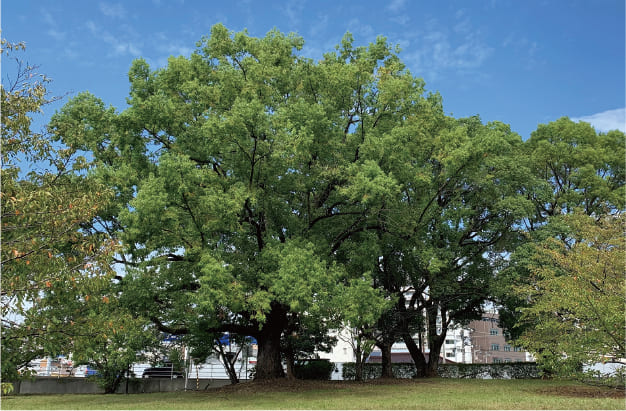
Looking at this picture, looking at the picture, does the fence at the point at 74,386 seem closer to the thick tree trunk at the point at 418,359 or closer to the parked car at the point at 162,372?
the parked car at the point at 162,372

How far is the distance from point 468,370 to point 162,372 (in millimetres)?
19350

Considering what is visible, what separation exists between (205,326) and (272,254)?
4.02 m

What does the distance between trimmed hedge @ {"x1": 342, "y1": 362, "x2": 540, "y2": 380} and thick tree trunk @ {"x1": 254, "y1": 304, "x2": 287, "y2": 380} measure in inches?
523

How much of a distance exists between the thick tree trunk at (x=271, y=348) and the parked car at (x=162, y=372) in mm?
7833

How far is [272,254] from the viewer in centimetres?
1567

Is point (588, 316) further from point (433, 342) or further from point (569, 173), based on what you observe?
point (433, 342)

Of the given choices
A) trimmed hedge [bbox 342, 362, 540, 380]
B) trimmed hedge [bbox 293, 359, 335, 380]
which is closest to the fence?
trimmed hedge [bbox 293, 359, 335, 380]

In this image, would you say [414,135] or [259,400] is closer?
[259,400]

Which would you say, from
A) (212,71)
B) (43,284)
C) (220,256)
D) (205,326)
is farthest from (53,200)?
(212,71)

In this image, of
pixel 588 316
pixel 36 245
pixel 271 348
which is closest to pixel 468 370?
pixel 271 348

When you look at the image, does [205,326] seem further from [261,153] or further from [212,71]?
[212,71]

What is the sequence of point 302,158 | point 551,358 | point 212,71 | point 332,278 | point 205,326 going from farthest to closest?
1. point 212,71
2. point 205,326
3. point 302,158
4. point 332,278
5. point 551,358

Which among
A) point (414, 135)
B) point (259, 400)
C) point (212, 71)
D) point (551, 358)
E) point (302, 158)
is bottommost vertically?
point (259, 400)

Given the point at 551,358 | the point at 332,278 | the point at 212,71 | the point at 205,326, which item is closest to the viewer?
the point at 551,358
